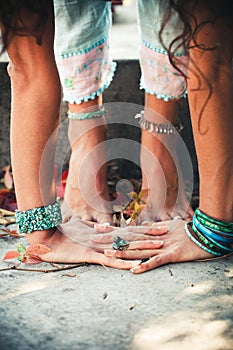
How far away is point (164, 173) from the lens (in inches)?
85.3

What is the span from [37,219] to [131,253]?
0.30 metres

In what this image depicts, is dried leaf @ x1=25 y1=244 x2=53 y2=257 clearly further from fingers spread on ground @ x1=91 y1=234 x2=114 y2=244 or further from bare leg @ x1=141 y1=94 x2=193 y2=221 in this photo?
bare leg @ x1=141 y1=94 x2=193 y2=221

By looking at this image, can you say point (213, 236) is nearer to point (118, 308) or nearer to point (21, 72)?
point (118, 308)

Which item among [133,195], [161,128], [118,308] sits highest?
[161,128]

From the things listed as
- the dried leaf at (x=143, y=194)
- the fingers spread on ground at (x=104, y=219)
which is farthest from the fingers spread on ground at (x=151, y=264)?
the dried leaf at (x=143, y=194)

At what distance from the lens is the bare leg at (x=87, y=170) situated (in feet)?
7.11

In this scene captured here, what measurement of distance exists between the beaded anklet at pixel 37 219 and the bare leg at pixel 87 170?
1.07 ft

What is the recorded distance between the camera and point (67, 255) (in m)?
1.80

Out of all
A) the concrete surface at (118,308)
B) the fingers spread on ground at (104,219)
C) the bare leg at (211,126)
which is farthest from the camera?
the fingers spread on ground at (104,219)

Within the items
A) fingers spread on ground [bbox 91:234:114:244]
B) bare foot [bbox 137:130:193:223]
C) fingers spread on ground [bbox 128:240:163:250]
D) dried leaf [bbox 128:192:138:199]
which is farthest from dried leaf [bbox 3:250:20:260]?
dried leaf [bbox 128:192:138:199]

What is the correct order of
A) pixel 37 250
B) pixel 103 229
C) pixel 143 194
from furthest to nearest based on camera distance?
pixel 143 194, pixel 103 229, pixel 37 250

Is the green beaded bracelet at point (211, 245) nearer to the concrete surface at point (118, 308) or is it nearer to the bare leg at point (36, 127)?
the concrete surface at point (118, 308)

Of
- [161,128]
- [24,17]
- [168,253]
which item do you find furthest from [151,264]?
[24,17]

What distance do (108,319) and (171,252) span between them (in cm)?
37
